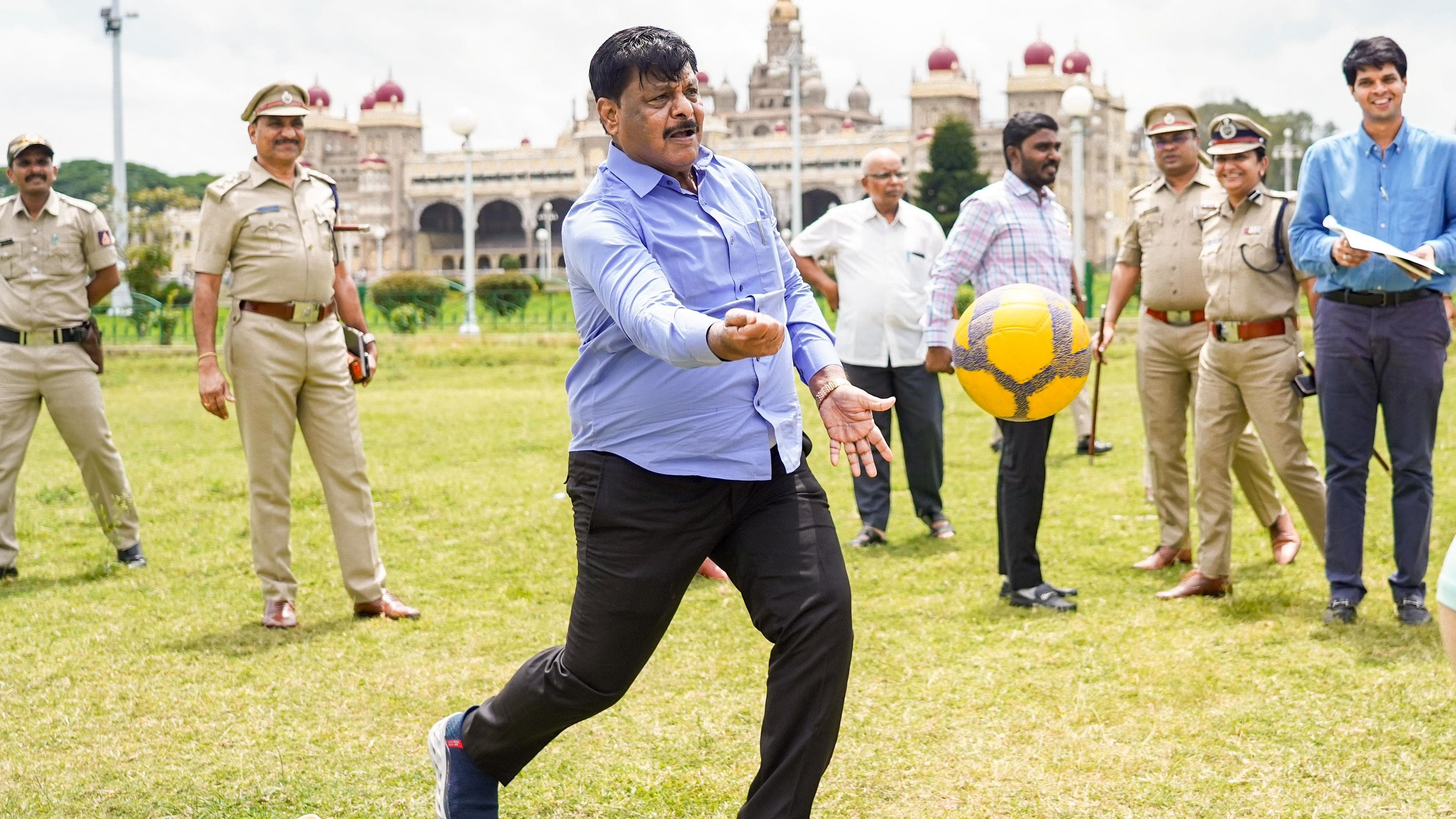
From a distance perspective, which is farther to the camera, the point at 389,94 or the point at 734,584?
the point at 389,94

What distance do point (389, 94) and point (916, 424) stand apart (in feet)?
373

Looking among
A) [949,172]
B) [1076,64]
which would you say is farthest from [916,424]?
[1076,64]

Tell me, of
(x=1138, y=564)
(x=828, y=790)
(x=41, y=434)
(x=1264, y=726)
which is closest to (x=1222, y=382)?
(x=1138, y=564)

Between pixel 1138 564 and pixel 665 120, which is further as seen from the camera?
pixel 1138 564

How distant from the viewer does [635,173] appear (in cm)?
321

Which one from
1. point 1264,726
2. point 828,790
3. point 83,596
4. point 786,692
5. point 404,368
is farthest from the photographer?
point 404,368

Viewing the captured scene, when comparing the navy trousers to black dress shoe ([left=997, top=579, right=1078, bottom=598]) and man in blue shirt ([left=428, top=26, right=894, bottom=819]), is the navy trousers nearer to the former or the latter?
black dress shoe ([left=997, top=579, right=1078, bottom=598])

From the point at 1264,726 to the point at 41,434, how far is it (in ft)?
41.0

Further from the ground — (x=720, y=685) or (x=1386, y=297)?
(x=1386, y=297)

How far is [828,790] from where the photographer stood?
3.99 m

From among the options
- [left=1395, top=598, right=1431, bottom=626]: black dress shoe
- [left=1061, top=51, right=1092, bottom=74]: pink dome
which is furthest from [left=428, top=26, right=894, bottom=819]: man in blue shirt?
[left=1061, top=51, right=1092, bottom=74]: pink dome

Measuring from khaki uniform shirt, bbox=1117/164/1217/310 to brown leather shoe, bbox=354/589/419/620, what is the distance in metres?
3.42

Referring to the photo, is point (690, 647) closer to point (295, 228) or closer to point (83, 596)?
point (295, 228)

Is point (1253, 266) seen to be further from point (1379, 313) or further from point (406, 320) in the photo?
point (406, 320)
